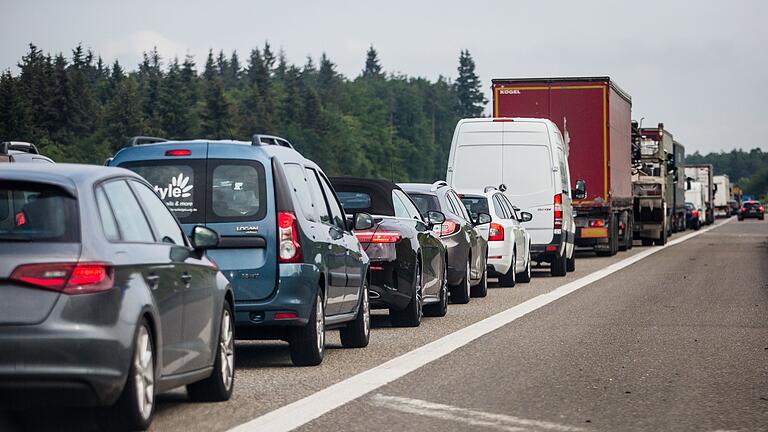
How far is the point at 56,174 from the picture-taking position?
7.55 metres

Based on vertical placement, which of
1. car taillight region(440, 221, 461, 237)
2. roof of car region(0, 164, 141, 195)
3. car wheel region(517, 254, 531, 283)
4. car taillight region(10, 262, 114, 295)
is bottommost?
car wheel region(517, 254, 531, 283)

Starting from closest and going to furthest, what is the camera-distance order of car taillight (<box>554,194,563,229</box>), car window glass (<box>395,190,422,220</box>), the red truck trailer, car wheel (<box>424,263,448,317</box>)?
car window glass (<box>395,190,422,220</box>), car wheel (<box>424,263,448,317</box>), car taillight (<box>554,194,563,229</box>), the red truck trailer

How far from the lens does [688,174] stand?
96.0m

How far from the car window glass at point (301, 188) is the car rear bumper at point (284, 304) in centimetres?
51

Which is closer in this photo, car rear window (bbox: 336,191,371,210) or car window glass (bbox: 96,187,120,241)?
car window glass (bbox: 96,187,120,241)

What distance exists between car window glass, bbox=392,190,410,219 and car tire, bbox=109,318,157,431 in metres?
8.44

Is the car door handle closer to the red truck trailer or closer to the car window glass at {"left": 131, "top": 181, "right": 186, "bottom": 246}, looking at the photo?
the car window glass at {"left": 131, "top": 181, "right": 186, "bottom": 246}

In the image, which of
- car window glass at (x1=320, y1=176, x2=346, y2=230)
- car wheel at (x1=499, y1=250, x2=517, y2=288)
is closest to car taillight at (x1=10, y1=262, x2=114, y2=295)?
car window glass at (x1=320, y1=176, x2=346, y2=230)

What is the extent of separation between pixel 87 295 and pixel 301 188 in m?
4.78

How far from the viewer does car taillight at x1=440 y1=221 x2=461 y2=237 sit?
18969 mm

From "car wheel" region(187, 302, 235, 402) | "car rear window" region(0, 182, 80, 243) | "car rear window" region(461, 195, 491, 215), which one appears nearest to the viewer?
"car rear window" region(0, 182, 80, 243)

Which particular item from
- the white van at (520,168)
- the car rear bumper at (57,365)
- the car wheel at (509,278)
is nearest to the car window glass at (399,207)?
the car wheel at (509,278)

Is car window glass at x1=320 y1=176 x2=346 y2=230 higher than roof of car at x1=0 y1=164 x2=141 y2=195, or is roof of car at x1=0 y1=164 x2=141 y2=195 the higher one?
roof of car at x1=0 y1=164 x2=141 y2=195

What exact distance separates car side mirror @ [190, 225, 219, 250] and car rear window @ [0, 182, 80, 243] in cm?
144
